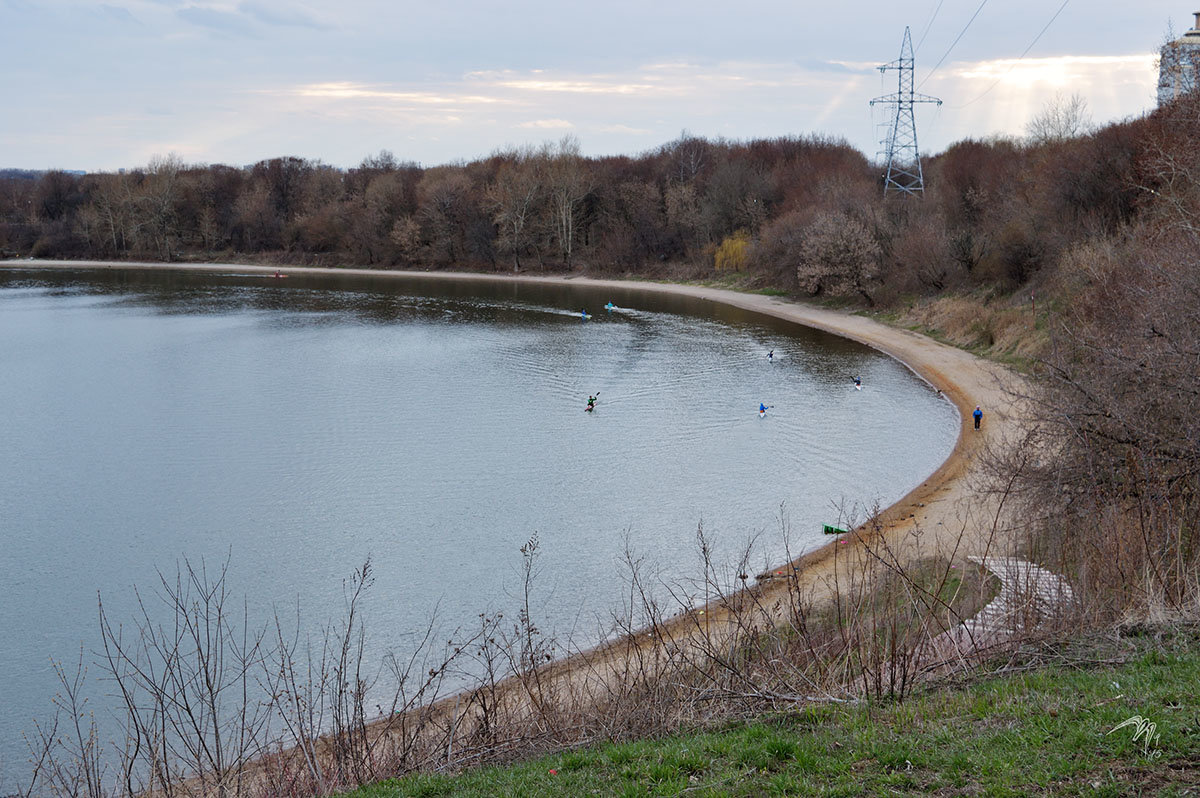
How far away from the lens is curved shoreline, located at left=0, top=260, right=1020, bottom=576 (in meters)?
16.4

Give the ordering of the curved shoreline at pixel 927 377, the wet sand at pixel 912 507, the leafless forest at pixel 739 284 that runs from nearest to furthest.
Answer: the leafless forest at pixel 739 284 < the wet sand at pixel 912 507 < the curved shoreline at pixel 927 377

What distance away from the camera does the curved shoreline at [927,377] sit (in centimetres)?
1642

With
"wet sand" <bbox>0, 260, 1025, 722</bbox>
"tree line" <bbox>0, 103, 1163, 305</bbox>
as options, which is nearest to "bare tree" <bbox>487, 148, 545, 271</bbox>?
"tree line" <bbox>0, 103, 1163, 305</bbox>

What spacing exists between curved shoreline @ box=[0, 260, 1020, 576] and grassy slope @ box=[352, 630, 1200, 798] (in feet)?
6.86

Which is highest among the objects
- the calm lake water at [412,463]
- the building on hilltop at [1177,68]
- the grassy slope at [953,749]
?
the building on hilltop at [1177,68]

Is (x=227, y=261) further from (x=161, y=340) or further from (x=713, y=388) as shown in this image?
(x=713, y=388)

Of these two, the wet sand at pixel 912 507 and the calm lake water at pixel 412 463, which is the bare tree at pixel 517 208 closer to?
the wet sand at pixel 912 507

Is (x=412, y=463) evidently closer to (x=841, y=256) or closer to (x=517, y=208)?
(x=841, y=256)

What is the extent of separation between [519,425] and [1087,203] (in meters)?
23.3

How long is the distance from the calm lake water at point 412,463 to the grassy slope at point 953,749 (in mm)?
6881

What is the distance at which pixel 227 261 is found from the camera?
93125 millimetres

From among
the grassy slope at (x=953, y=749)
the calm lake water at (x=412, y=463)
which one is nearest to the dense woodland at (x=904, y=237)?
the grassy slope at (x=953, y=749)

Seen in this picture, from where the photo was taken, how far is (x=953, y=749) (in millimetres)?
5055

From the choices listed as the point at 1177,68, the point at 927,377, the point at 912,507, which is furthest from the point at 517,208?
the point at 912,507
